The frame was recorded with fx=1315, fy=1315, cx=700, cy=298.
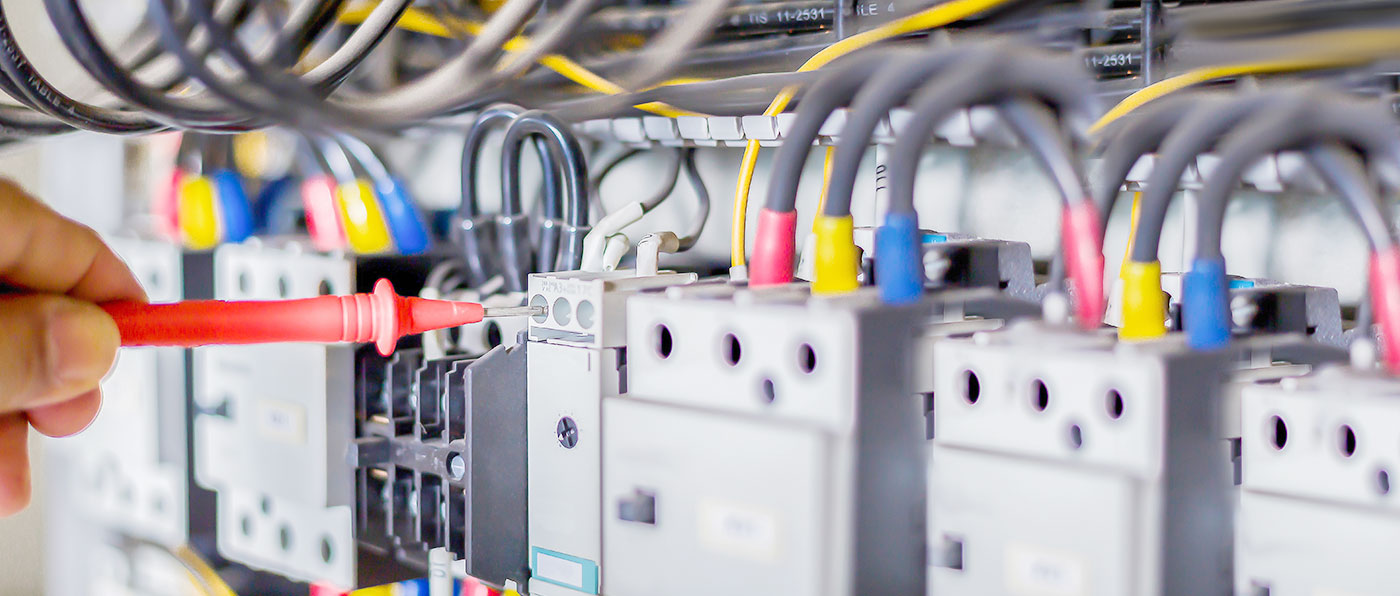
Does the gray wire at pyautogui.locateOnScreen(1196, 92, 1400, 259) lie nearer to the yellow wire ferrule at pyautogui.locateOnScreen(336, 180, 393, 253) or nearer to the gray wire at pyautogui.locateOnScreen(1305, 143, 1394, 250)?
the gray wire at pyautogui.locateOnScreen(1305, 143, 1394, 250)

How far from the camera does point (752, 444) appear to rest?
728 millimetres

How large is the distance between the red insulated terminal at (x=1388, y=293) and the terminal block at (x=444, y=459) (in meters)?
0.56

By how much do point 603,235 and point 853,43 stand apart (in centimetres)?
24

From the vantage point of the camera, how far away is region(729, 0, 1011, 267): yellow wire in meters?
0.91

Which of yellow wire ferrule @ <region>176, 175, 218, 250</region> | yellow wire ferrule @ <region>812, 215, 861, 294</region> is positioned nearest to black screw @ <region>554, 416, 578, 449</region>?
yellow wire ferrule @ <region>812, 215, 861, 294</region>

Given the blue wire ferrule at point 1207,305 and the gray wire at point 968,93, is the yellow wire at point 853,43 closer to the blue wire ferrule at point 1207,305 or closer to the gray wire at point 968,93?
the gray wire at point 968,93

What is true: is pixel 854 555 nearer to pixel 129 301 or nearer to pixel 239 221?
pixel 129 301

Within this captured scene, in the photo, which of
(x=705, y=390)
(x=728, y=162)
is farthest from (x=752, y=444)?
(x=728, y=162)

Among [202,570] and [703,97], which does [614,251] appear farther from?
[202,570]

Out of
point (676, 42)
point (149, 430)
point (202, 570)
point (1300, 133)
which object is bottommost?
point (202, 570)

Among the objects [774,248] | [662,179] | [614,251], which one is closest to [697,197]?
[662,179]

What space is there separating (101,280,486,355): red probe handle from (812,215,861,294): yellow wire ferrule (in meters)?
0.24

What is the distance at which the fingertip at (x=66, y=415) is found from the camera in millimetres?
851

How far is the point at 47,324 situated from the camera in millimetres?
729
